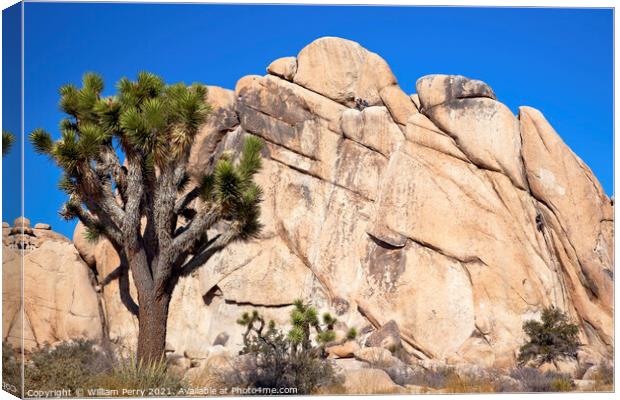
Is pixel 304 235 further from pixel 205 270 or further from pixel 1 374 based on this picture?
pixel 1 374

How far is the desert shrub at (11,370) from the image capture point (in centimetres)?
1262

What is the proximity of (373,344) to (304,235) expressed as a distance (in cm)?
483

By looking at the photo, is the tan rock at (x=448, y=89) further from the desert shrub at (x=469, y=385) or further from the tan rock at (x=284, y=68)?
the desert shrub at (x=469, y=385)

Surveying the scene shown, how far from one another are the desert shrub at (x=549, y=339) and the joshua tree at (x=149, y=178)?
10476 mm

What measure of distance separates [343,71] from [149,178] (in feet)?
50.4

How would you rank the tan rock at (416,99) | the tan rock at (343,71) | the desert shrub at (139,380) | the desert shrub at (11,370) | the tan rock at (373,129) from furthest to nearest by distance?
the tan rock at (343,71), the tan rock at (416,99), the tan rock at (373,129), the desert shrub at (139,380), the desert shrub at (11,370)

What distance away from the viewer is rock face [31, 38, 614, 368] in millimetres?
25922

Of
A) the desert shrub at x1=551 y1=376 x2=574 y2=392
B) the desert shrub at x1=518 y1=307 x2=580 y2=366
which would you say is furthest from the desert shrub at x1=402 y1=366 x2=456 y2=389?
the desert shrub at x1=518 y1=307 x2=580 y2=366

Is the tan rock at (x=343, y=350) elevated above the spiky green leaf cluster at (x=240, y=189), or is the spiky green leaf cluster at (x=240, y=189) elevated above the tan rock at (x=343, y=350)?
the spiky green leaf cluster at (x=240, y=189)

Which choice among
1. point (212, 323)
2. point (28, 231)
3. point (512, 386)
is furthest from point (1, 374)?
point (28, 231)

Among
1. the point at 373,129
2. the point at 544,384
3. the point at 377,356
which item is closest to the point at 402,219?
the point at 373,129

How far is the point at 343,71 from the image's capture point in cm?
3056

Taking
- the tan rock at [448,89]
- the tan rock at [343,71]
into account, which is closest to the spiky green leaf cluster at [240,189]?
the tan rock at [448,89]

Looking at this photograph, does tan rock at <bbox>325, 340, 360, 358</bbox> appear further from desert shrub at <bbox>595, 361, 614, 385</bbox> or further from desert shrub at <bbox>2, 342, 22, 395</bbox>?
desert shrub at <bbox>2, 342, 22, 395</bbox>
